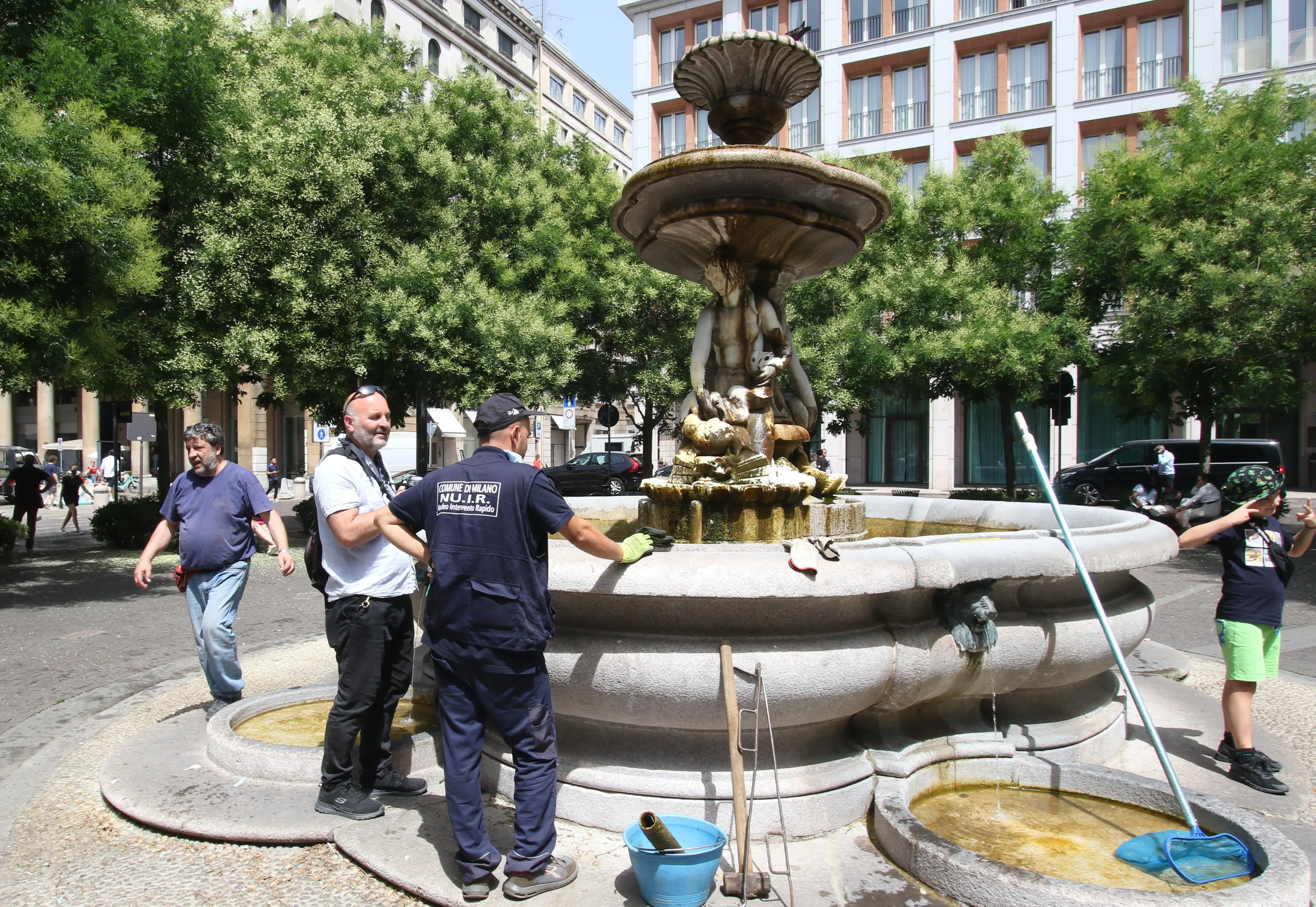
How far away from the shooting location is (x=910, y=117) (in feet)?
100

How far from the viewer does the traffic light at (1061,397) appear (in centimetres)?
1684

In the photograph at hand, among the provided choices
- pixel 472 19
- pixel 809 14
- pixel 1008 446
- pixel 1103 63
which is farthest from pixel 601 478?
pixel 472 19

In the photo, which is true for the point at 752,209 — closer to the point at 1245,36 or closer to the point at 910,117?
the point at 910,117

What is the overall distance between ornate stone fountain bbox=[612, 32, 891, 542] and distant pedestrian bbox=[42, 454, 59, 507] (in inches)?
914

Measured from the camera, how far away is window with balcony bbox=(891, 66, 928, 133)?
30.3 m

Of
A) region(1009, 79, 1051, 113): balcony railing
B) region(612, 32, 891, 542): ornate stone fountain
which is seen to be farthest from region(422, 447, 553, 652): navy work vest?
region(1009, 79, 1051, 113): balcony railing

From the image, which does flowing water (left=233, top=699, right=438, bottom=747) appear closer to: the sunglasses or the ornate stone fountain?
the sunglasses

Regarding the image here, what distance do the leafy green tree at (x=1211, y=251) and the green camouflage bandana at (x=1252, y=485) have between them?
36.8 feet

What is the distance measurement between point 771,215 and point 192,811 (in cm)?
449

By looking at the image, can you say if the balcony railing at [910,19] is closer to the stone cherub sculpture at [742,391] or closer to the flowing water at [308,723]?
the stone cherub sculpture at [742,391]

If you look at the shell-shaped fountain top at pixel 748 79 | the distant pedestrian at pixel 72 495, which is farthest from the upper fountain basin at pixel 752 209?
the distant pedestrian at pixel 72 495

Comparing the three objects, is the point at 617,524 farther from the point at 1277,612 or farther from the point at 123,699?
the point at 1277,612

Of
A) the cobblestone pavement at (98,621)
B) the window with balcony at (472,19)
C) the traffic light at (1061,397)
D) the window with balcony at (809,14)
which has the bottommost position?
the cobblestone pavement at (98,621)

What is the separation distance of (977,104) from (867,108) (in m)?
3.82
